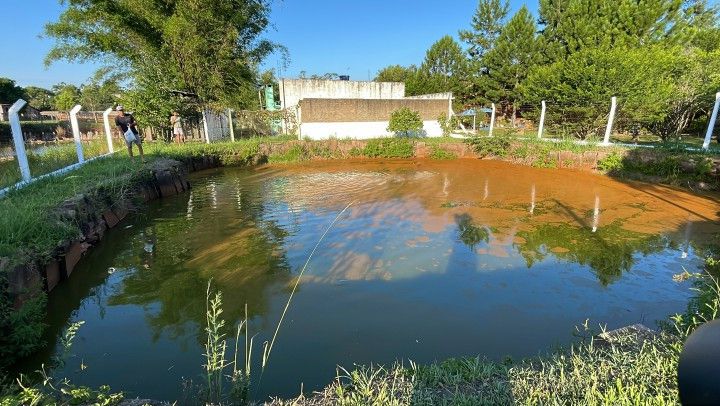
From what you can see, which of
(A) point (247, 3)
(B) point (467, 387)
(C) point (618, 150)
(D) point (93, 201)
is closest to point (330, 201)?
(D) point (93, 201)

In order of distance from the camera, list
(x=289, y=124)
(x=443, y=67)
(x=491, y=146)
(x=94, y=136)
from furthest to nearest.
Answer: (x=443, y=67) → (x=94, y=136) → (x=289, y=124) → (x=491, y=146)

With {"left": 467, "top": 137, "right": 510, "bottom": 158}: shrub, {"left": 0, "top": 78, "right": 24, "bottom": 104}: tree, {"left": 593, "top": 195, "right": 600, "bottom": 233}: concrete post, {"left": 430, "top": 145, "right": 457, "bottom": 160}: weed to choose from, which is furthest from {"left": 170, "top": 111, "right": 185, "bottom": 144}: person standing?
{"left": 0, "top": 78, "right": 24, "bottom": 104}: tree

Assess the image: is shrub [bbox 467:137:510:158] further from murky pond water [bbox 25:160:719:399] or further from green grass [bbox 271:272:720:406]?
green grass [bbox 271:272:720:406]

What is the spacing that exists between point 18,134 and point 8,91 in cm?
3767

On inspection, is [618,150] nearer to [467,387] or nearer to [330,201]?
[330,201]

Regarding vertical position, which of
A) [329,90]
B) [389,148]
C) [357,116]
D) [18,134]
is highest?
[329,90]

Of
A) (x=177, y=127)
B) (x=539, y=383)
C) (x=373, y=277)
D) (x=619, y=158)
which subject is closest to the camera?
(x=539, y=383)

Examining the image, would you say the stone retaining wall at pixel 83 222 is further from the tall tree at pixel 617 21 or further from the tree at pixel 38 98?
the tree at pixel 38 98

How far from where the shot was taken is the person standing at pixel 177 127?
51.1ft

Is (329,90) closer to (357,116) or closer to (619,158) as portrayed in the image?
(357,116)

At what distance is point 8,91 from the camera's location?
33.6m

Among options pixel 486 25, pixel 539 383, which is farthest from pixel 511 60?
pixel 539 383

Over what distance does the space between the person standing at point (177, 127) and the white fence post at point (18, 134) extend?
29.0 ft

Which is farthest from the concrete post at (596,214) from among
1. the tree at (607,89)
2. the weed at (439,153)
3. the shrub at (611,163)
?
the weed at (439,153)
